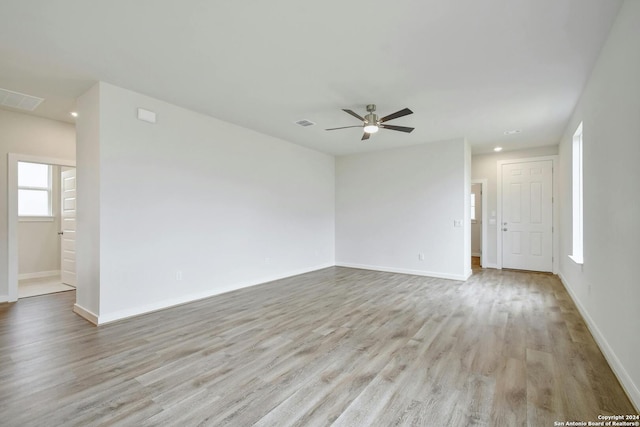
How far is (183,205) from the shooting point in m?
4.25

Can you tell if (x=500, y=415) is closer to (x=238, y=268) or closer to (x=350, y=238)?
(x=238, y=268)

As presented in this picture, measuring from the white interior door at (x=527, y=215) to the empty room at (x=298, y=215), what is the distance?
66 millimetres

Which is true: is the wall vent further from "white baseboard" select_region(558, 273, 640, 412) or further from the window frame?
the window frame

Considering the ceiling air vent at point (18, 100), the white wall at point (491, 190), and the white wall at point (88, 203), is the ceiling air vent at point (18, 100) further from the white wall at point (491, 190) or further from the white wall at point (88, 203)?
the white wall at point (491, 190)

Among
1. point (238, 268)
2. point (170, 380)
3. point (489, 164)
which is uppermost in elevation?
point (489, 164)

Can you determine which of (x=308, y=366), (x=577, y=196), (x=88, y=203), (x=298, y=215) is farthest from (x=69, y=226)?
(x=577, y=196)

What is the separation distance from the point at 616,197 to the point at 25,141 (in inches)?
283

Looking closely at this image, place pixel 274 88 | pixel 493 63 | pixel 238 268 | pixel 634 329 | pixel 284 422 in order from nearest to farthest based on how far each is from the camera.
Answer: pixel 284 422
pixel 634 329
pixel 493 63
pixel 274 88
pixel 238 268

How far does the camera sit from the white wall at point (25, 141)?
4.31 m

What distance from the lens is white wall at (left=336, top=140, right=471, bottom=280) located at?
5773 mm

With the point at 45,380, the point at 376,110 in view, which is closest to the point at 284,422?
the point at 45,380

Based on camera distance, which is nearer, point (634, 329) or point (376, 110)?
point (634, 329)

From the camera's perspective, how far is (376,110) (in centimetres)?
426

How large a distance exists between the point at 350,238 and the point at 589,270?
14.9 ft
